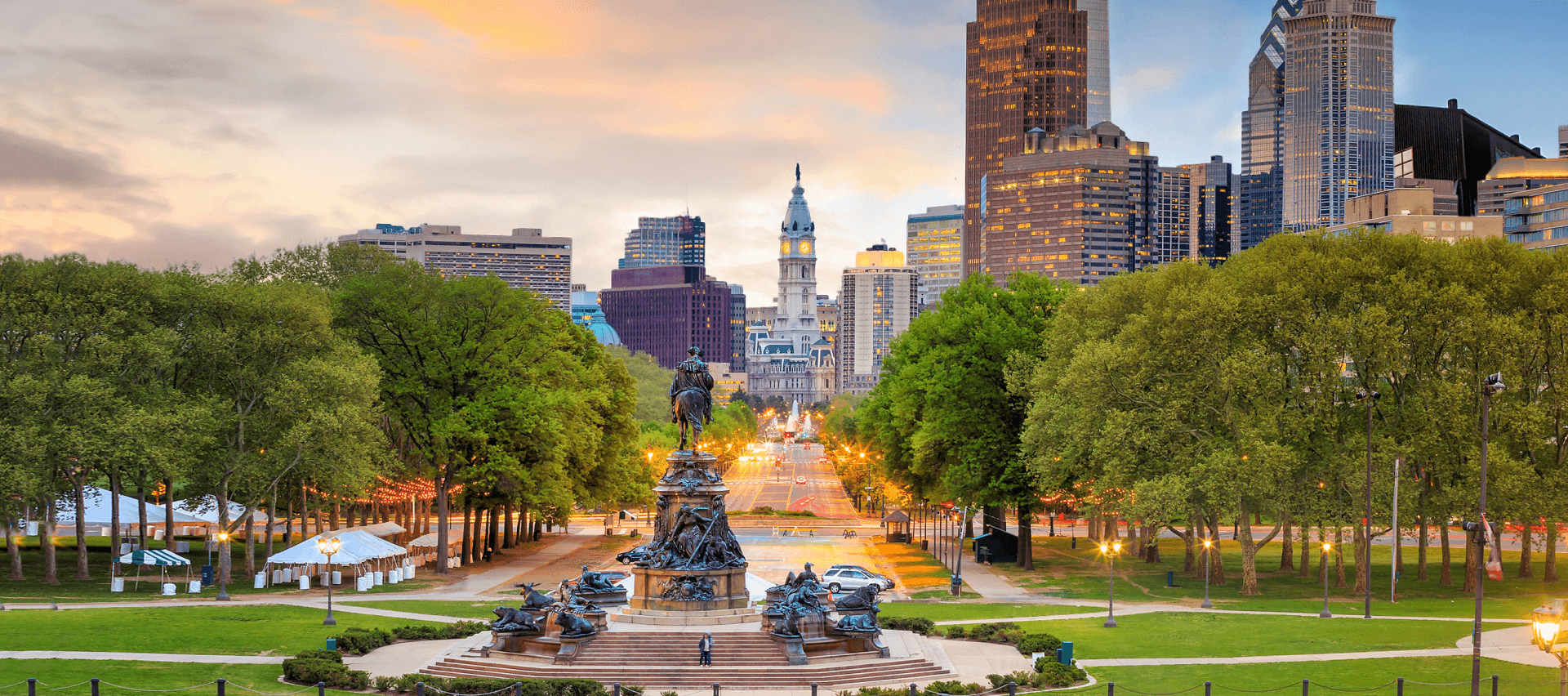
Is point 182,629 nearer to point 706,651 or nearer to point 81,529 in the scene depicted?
point 81,529

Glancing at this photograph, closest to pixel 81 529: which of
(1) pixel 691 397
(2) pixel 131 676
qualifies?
(2) pixel 131 676

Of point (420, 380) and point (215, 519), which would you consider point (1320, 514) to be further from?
point (215, 519)

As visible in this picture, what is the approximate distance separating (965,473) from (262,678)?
37.8 metres

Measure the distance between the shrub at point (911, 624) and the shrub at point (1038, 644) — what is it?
3684mm

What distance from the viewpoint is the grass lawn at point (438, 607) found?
47281 mm

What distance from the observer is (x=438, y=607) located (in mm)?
49281

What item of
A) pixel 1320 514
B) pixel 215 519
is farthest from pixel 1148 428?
pixel 215 519

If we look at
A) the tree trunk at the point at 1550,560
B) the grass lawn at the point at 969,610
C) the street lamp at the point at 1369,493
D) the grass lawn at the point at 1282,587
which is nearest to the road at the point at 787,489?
the grass lawn at the point at 1282,587

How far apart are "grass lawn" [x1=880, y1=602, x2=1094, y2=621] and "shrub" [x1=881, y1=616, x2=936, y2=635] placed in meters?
1.83

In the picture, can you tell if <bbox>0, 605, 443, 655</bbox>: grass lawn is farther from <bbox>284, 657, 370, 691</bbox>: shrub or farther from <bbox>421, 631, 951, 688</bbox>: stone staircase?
<bbox>421, 631, 951, 688</bbox>: stone staircase

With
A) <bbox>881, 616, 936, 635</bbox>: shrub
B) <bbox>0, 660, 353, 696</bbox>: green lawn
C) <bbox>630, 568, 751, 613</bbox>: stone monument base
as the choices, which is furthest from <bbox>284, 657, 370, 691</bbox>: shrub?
<bbox>881, 616, 936, 635</bbox>: shrub

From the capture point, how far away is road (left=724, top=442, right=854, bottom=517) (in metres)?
116

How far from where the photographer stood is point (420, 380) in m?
60.9

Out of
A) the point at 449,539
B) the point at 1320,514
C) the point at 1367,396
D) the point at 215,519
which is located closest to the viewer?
the point at 1367,396
